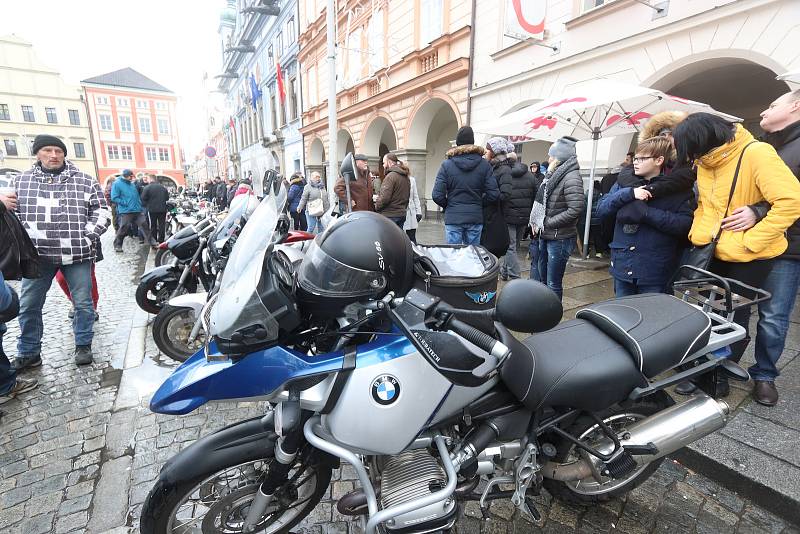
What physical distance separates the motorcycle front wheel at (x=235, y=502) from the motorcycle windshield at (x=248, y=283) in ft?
1.91

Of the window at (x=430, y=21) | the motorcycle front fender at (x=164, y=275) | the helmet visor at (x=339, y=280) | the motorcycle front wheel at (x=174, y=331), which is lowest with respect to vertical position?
the motorcycle front wheel at (x=174, y=331)

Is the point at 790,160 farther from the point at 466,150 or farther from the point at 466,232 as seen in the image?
the point at 466,232

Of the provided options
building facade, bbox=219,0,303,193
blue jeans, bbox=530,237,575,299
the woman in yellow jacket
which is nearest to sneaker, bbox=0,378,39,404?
blue jeans, bbox=530,237,575,299

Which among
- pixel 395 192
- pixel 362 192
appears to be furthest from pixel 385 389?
pixel 362 192

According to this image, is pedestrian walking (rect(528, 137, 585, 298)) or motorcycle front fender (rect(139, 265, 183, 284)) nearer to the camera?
pedestrian walking (rect(528, 137, 585, 298))

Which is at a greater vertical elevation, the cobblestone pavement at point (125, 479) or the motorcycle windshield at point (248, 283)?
the motorcycle windshield at point (248, 283)

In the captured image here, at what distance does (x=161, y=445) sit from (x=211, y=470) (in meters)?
1.32

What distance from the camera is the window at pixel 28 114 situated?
43.8m

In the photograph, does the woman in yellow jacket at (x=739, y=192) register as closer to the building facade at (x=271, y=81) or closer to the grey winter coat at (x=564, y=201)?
the grey winter coat at (x=564, y=201)

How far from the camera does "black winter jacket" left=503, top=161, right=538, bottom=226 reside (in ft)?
17.6

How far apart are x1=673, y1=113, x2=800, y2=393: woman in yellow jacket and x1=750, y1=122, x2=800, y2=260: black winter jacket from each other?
0.05 metres

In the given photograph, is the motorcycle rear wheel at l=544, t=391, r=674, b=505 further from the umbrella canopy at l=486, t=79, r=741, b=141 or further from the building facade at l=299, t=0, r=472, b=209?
the building facade at l=299, t=0, r=472, b=209

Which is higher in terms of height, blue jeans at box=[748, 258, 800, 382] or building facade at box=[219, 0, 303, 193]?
Result: building facade at box=[219, 0, 303, 193]

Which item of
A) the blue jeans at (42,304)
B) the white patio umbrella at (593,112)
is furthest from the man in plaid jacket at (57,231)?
the white patio umbrella at (593,112)
